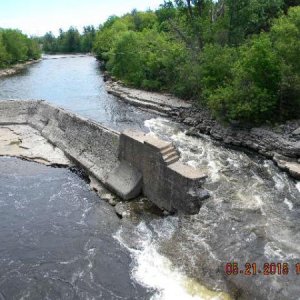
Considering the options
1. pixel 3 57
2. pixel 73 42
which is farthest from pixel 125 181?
pixel 73 42

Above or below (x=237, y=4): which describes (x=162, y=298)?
below

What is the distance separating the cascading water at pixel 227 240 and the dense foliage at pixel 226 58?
8296 millimetres

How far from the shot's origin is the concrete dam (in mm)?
18641

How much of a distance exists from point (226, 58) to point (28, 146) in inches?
732

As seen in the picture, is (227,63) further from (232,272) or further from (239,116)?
(232,272)

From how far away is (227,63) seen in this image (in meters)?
35.0

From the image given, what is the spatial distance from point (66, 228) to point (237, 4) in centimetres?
2998

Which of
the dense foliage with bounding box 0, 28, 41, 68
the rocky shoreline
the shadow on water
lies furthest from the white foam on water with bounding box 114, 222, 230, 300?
the dense foliage with bounding box 0, 28, 41, 68

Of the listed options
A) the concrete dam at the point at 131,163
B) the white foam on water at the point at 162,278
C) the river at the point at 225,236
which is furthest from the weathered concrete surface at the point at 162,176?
the white foam on water at the point at 162,278

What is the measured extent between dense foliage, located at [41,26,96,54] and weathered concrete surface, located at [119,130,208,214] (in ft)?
446

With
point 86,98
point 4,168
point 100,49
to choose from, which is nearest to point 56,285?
point 4,168

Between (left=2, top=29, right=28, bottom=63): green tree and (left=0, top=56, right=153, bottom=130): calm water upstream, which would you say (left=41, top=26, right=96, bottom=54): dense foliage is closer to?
A: (left=2, top=29, right=28, bottom=63): green tree

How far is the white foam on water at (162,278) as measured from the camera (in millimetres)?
13758

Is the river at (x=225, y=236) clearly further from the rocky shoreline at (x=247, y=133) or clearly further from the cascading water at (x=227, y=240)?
the rocky shoreline at (x=247, y=133)
